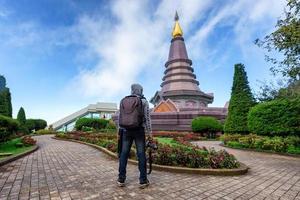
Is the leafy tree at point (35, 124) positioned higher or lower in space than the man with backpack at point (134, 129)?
higher

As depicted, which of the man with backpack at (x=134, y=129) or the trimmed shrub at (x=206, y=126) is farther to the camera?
the trimmed shrub at (x=206, y=126)

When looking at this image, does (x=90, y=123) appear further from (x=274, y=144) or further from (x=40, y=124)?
(x=274, y=144)

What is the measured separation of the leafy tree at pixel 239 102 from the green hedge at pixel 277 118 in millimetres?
2163

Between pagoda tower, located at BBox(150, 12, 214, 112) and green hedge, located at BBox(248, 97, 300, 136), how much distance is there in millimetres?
26626

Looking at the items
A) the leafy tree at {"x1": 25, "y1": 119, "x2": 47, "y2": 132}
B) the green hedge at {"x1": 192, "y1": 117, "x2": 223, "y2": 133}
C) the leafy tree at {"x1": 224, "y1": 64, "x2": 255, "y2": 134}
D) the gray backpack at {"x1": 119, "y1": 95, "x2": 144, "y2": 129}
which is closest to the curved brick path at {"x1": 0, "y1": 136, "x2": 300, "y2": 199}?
the gray backpack at {"x1": 119, "y1": 95, "x2": 144, "y2": 129}

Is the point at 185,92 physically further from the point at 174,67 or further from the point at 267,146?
the point at 267,146

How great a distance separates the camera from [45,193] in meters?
4.57

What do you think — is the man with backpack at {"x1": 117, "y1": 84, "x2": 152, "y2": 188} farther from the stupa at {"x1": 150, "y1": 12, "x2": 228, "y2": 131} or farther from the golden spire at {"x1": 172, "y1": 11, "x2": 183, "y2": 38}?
the golden spire at {"x1": 172, "y1": 11, "x2": 183, "y2": 38}

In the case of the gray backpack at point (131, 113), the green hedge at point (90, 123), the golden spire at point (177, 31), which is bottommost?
the gray backpack at point (131, 113)

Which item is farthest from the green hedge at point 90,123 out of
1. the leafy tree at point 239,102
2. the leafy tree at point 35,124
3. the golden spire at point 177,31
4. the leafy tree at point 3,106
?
the golden spire at point 177,31

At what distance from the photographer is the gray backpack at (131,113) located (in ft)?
15.6

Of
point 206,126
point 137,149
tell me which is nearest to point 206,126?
point 206,126

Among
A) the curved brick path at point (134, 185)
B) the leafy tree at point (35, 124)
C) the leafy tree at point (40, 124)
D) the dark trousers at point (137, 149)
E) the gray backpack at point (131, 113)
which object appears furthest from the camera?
the leafy tree at point (40, 124)

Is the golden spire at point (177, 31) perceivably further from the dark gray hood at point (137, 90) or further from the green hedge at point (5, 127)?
the dark gray hood at point (137, 90)
